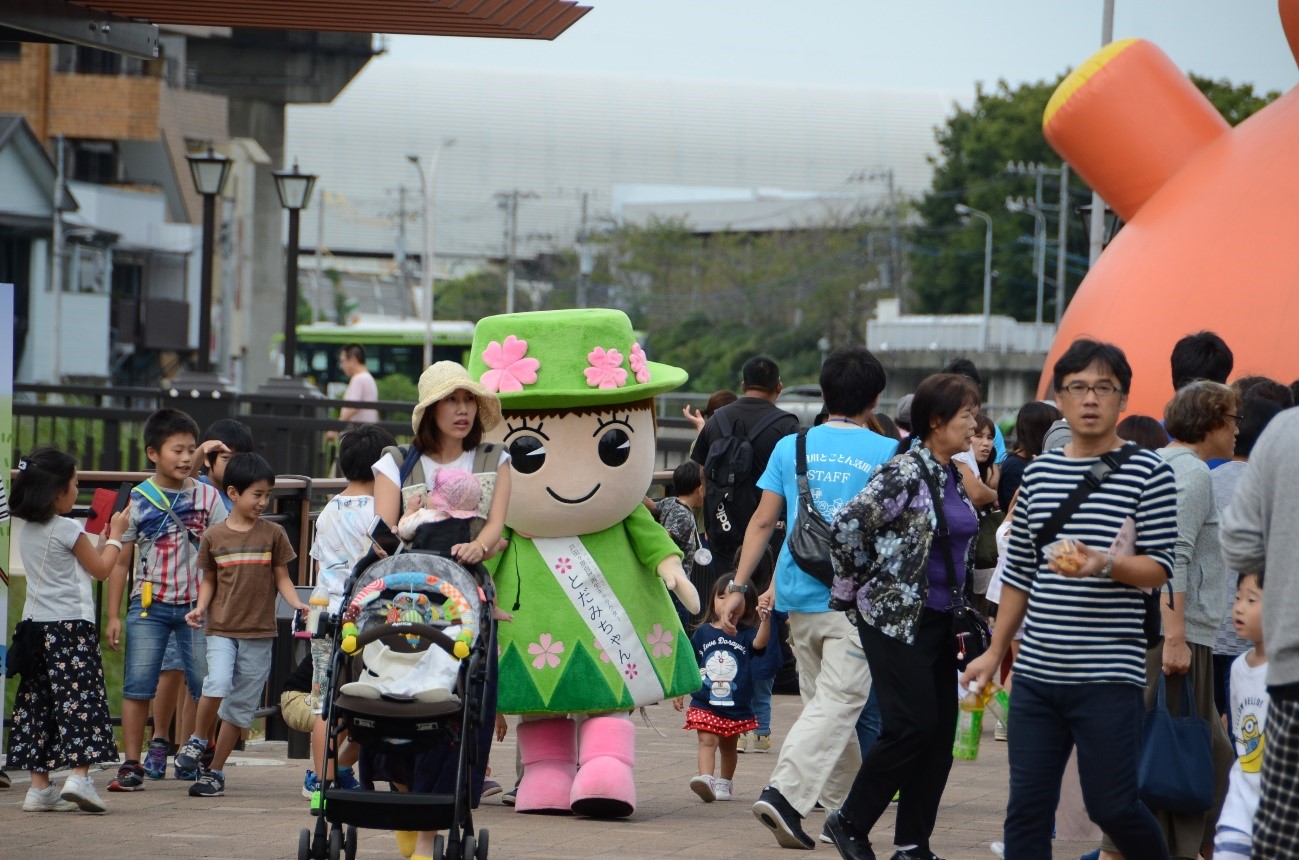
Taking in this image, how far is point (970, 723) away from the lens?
6.71m

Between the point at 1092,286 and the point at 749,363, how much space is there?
4006 mm

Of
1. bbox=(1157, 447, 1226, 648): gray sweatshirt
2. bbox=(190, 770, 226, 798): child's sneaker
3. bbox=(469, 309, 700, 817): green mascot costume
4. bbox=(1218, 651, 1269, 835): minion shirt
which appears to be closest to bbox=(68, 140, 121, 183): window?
bbox=(190, 770, 226, 798): child's sneaker

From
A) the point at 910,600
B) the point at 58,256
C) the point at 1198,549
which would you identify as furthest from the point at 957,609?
the point at 58,256

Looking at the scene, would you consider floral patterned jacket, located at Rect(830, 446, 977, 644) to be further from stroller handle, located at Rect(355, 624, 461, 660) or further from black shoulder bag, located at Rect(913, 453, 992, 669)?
stroller handle, located at Rect(355, 624, 461, 660)

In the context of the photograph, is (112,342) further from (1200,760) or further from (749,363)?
(1200,760)

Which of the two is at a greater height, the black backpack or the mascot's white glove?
the black backpack

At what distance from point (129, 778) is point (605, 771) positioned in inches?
92.2

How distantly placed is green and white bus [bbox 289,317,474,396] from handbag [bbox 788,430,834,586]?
39.5 meters

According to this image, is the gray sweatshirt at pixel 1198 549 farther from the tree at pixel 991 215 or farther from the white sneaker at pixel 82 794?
the tree at pixel 991 215

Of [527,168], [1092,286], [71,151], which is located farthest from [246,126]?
[527,168]

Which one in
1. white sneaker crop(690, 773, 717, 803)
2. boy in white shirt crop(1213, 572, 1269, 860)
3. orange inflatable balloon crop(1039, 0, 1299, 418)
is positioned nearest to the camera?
boy in white shirt crop(1213, 572, 1269, 860)

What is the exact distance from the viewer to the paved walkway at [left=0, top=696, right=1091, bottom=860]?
6.63 m

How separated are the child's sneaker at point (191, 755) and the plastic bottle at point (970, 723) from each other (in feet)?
11.1

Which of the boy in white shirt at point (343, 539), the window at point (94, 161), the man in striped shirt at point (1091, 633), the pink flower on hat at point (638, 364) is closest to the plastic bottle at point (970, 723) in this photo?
the man in striped shirt at point (1091, 633)
